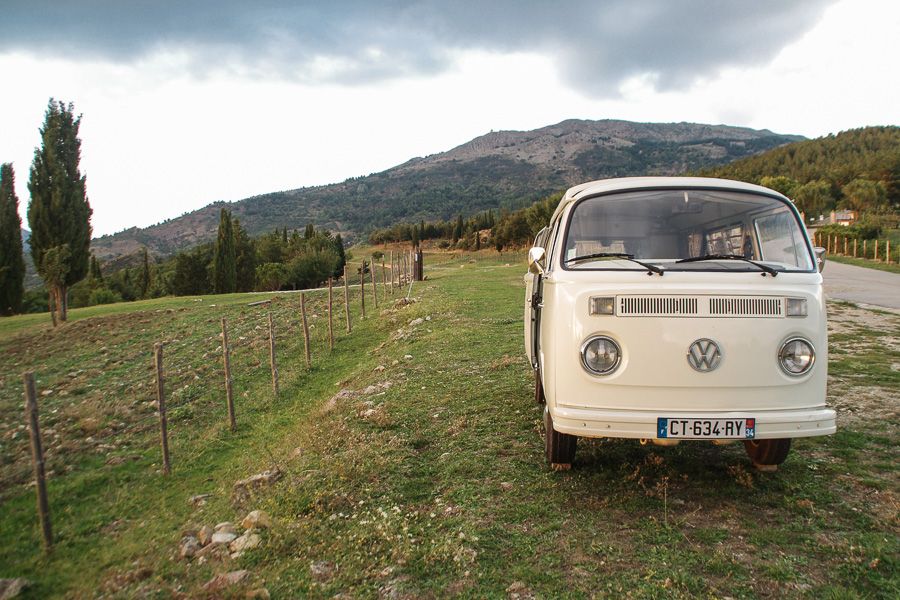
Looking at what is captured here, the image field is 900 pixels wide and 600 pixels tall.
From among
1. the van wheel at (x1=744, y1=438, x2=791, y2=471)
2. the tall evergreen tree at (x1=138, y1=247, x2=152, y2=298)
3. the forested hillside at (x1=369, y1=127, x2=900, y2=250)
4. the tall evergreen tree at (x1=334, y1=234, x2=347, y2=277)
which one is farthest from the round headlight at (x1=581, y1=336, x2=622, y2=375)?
the tall evergreen tree at (x1=138, y1=247, x2=152, y2=298)

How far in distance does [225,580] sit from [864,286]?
26711mm

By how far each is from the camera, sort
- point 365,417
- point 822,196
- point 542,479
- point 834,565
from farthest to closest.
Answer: point 822,196
point 365,417
point 542,479
point 834,565

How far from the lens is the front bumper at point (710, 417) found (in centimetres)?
403

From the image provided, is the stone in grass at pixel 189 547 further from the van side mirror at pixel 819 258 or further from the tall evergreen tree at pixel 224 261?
the tall evergreen tree at pixel 224 261

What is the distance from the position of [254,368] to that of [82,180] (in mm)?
32250

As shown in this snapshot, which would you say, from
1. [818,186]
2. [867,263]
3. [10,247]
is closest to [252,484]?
[867,263]

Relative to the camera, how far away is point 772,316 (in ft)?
13.2

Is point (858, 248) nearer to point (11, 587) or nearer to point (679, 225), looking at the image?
point (679, 225)

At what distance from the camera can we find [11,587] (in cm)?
426

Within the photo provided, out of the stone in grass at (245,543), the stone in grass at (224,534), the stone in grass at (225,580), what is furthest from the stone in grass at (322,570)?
the stone in grass at (224,534)

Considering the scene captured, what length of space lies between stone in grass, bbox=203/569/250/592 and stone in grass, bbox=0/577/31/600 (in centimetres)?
167

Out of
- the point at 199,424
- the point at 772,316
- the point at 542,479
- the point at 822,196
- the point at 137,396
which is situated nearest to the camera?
the point at 772,316

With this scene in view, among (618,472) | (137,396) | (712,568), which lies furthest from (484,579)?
(137,396)

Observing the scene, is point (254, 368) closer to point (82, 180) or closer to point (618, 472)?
point (618, 472)
